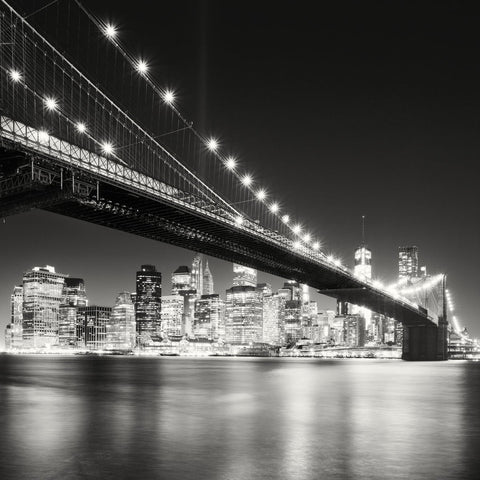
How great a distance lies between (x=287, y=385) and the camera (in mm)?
37281

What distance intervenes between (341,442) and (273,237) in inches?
1512

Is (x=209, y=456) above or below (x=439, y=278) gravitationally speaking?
below

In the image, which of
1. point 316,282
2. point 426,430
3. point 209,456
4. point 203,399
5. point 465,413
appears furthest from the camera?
point 316,282

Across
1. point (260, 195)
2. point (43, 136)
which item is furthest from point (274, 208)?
point (43, 136)

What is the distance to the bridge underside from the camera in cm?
3194

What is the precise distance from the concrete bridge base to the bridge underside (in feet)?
86.3

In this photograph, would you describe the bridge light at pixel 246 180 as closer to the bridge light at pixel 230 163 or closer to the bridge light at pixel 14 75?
the bridge light at pixel 230 163

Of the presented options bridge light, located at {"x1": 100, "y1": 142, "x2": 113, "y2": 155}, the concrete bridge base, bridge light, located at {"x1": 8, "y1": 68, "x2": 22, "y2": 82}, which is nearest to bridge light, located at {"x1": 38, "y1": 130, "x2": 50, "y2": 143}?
bridge light, located at {"x1": 8, "y1": 68, "x2": 22, "y2": 82}

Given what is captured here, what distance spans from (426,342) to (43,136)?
70.9 m

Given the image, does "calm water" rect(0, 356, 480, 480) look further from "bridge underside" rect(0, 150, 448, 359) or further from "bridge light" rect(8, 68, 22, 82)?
"bridge light" rect(8, 68, 22, 82)

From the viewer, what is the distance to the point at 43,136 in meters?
30.3

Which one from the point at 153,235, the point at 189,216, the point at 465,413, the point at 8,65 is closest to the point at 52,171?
the point at 8,65

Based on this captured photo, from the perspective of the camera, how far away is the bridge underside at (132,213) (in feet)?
105

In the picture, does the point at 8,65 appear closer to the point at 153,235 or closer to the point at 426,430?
the point at 153,235
